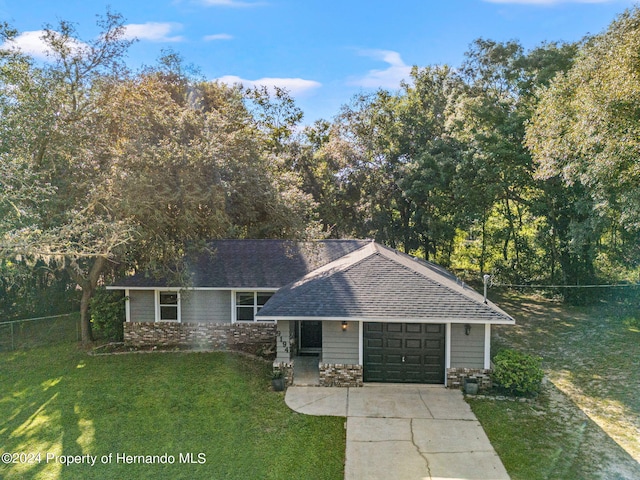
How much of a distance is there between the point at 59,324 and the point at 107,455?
1238 cm

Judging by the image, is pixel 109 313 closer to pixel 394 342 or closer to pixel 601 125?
pixel 394 342

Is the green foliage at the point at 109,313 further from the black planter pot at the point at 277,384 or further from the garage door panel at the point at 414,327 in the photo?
the garage door panel at the point at 414,327

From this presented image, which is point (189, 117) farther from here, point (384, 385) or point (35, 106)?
point (384, 385)

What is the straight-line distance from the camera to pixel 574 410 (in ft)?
33.2

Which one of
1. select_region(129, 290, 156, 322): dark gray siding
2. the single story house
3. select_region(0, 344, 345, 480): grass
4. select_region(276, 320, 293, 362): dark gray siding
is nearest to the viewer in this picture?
select_region(0, 344, 345, 480): grass

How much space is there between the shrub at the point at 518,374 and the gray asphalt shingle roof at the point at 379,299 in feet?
3.91

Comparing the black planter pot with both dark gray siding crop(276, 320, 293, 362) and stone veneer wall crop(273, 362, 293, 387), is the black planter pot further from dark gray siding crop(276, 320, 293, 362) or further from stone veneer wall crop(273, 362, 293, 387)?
dark gray siding crop(276, 320, 293, 362)

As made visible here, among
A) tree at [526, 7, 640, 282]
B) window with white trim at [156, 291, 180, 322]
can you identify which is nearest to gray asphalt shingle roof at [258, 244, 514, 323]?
window with white trim at [156, 291, 180, 322]

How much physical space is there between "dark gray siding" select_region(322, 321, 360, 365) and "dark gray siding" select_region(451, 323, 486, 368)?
2.51 m

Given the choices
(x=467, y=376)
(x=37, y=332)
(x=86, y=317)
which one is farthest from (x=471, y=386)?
(x=37, y=332)

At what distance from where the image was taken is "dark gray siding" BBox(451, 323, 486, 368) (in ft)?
36.9

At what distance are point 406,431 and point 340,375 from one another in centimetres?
275

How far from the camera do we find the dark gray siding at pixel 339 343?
11.5 m

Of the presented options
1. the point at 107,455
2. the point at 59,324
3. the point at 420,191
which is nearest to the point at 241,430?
the point at 107,455
